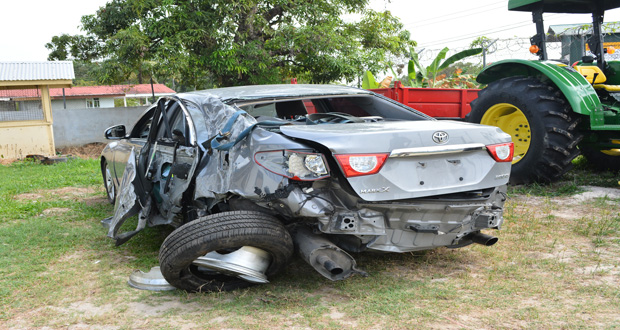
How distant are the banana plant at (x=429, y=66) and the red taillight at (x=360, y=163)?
9.99 meters

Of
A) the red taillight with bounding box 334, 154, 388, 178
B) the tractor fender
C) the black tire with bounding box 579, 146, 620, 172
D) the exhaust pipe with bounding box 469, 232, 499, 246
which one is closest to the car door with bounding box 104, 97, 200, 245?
the red taillight with bounding box 334, 154, 388, 178

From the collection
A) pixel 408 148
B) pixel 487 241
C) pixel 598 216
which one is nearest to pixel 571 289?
pixel 487 241

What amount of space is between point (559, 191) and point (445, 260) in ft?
10.3

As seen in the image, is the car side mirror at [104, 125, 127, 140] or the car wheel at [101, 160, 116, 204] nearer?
the car side mirror at [104, 125, 127, 140]

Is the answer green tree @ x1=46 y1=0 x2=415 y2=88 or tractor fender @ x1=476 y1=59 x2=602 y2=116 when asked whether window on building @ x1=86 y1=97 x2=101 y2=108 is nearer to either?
green tree @ x1=46 y1=0 x2=415 y2=88

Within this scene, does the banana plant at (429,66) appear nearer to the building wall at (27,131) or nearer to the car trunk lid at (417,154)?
the car trunk lid at (417,154)

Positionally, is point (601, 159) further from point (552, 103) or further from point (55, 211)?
point (55, 211)

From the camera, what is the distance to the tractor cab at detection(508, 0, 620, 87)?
670cm

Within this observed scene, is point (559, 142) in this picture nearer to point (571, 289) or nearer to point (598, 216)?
point (598, 216)

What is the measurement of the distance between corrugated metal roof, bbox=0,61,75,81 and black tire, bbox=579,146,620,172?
12.9 metres

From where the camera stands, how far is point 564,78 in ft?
20.7

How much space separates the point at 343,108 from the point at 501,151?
1.78m

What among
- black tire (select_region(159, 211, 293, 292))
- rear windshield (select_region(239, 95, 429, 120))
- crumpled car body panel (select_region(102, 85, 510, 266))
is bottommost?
black tire (select_region(159, 211, 293, 292))

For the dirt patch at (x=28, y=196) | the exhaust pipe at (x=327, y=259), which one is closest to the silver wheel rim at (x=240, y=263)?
the exhaust pipe at (x=327, y=259)
